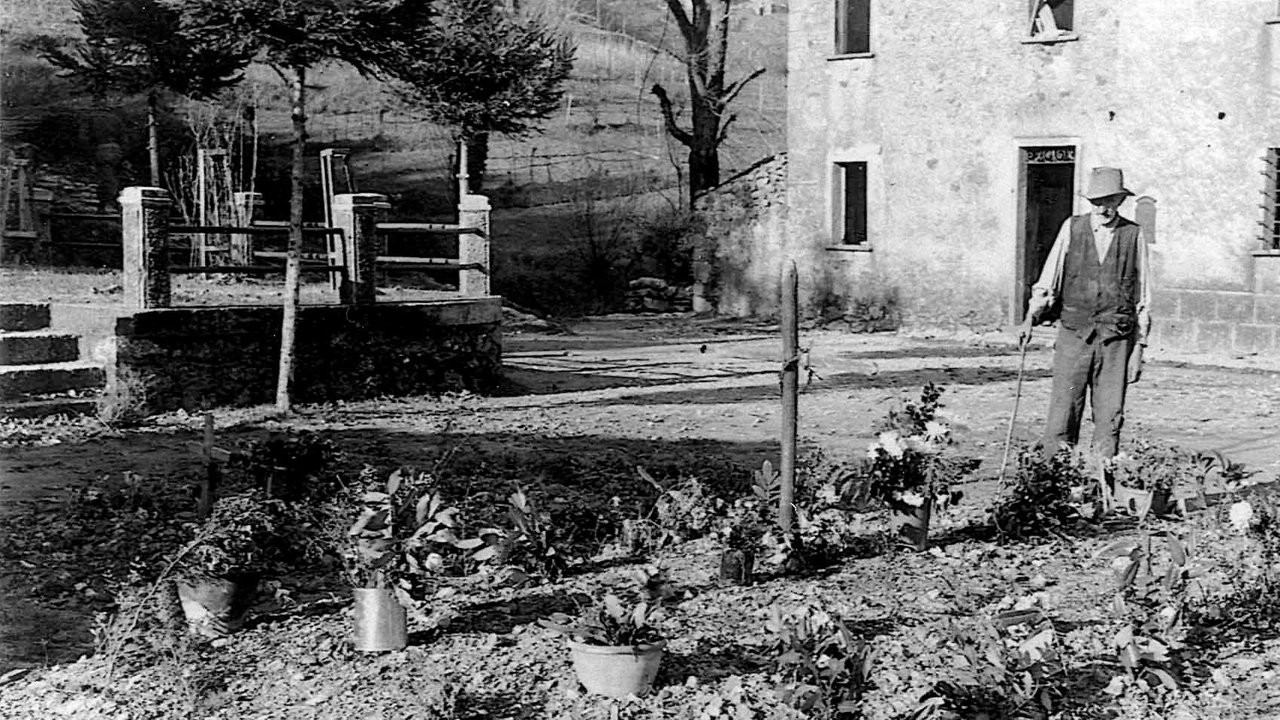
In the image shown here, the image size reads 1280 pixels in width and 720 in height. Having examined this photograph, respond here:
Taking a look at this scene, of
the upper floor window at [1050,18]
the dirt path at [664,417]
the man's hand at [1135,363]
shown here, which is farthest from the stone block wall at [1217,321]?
the man's hand at [1135,363]

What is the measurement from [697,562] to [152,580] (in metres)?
2.30

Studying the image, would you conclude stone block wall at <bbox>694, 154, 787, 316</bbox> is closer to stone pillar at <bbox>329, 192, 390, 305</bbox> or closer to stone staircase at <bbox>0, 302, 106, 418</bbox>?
stone pillar at <bbox>329, 192, 390, 305</bbox>

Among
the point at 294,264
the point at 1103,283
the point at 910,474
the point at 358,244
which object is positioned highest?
the point at 358,244

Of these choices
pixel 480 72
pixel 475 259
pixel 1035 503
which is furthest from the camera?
pixel 480 72

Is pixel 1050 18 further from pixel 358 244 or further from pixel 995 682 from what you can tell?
pixel 995 682

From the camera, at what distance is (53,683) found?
4879 mm

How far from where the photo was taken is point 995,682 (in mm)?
4195

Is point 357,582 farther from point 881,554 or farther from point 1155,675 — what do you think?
point 1155,675

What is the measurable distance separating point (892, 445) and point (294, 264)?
7032 millimetres

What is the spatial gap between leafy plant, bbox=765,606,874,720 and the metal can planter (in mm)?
1339

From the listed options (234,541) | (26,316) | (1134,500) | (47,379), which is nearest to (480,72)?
(26,316)

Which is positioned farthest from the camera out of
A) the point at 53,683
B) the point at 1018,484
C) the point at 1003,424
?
the point at 1003,424

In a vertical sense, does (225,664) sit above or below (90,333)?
below

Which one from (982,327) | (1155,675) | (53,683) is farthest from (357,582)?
(982,327)
